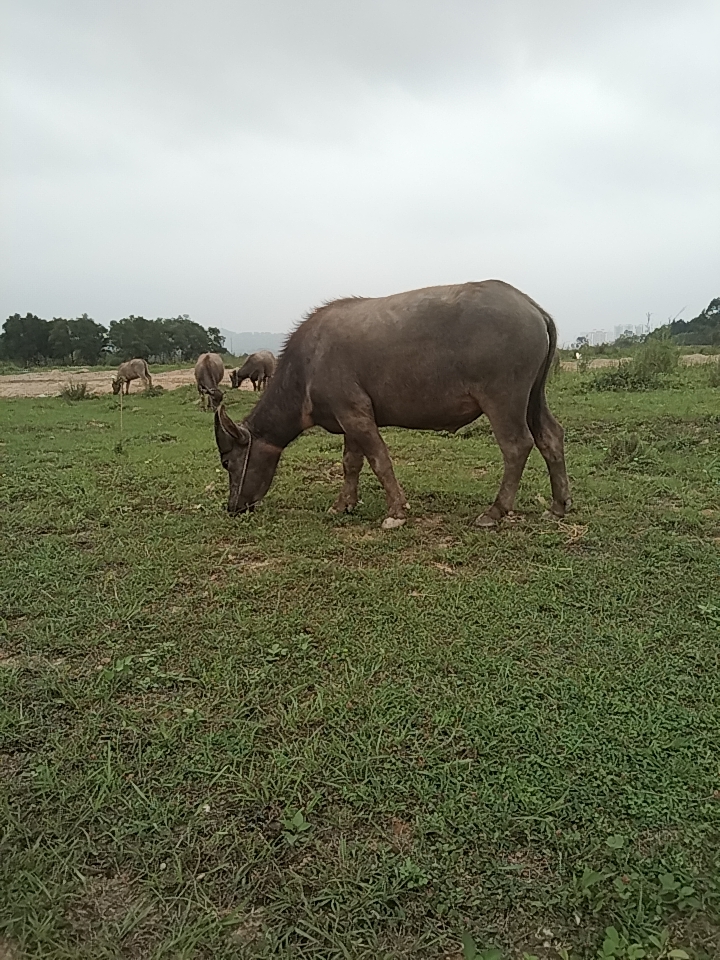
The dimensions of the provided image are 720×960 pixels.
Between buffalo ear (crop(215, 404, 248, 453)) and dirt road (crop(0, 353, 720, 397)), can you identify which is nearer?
buffalo ear (crop(215, 404, 248, 453))

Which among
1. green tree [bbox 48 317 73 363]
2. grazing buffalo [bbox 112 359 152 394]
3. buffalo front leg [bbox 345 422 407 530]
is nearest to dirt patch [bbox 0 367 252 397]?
grazing buffalo [bbox 112 359 152 394]

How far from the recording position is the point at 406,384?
557cm

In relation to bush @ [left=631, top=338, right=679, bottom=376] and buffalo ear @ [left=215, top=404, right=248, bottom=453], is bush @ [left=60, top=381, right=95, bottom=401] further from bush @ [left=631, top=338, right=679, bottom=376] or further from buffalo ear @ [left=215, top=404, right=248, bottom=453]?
bush @ [left=631, top=338, right=679, bottom=376]

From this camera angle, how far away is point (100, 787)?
98.0 inches

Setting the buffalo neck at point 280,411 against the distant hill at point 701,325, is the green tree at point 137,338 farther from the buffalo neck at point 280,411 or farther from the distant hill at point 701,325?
the buffalo neck at point 280,411

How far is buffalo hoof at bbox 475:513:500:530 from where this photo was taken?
18.0 feet

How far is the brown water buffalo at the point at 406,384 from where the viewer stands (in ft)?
17.4

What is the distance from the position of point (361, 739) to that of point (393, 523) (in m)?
2.97

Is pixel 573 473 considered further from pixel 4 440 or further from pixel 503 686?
pixel 4 440

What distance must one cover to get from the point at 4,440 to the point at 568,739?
10039 millimetres

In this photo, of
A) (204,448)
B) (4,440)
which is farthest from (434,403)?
(4,440)

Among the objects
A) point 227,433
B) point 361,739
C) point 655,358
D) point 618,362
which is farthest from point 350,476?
point 618,362

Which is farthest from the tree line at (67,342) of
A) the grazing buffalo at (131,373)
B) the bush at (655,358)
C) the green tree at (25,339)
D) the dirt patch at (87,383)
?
the bush at (655,358)

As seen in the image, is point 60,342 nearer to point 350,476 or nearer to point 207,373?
point 207,373
